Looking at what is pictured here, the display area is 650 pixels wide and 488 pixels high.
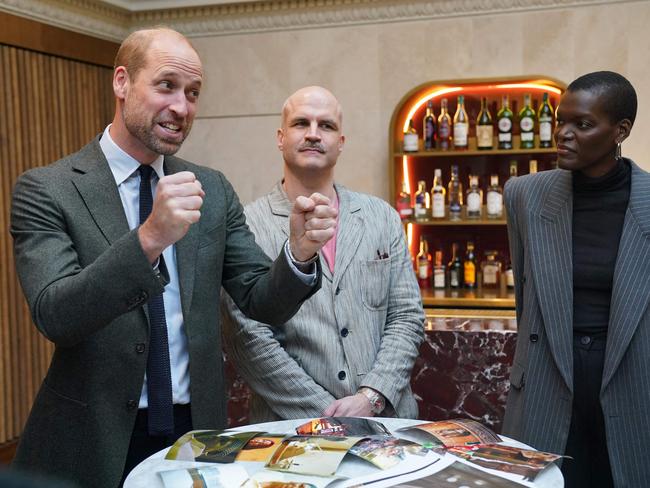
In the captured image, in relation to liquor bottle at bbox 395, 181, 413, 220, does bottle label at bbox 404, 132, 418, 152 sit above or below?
above

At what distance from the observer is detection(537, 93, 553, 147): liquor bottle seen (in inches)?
191

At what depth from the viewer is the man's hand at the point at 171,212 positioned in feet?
4.65

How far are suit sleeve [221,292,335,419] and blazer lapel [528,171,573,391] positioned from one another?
0.66m

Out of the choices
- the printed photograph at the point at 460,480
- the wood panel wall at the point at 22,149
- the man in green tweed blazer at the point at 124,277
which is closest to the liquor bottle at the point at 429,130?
the wood panel wall at the point at 22,149

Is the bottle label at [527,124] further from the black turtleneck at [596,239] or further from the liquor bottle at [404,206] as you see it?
the black turtleneck at [596,239]

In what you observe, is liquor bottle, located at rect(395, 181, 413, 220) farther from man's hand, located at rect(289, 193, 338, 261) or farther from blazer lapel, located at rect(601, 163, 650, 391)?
man's hand, located at rect(289, 193, 338, 261)

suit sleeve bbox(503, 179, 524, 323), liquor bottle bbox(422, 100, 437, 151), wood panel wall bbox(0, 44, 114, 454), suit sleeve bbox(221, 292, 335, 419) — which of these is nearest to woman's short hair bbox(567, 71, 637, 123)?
suit sleeve bbox(503, 179, 524, 323)

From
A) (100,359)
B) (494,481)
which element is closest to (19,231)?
(100,359)

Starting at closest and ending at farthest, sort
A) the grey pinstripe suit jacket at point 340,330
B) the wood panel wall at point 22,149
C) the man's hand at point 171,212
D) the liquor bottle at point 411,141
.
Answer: the man's hand at point 171,212, the grey pinstripe suit jacket at point 340,330, the wood panel wall at point 22,149, the liquor bottle at point 411,141

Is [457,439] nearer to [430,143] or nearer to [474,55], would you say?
[430,143]

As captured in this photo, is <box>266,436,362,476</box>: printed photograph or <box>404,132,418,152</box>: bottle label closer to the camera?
<box>266,436,362,476</box>: printed photograph

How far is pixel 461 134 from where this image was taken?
16.5 ft

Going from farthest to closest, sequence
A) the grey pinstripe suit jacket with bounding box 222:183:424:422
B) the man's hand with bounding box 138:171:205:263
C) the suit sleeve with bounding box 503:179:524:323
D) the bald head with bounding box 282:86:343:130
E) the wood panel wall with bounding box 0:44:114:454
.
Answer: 1. the wood panel wall with bounding box 0:44:114:454
2. the bald head with bounding box 282:86:343:130
3. the suit sleeve with bounding box 503:179:524:323
4. the grey pinstripe suit jacket with bounding box 222:183:424:422
5. the man's hand with bounding box 138:171:205:263

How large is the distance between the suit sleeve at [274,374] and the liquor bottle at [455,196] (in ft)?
10.0
